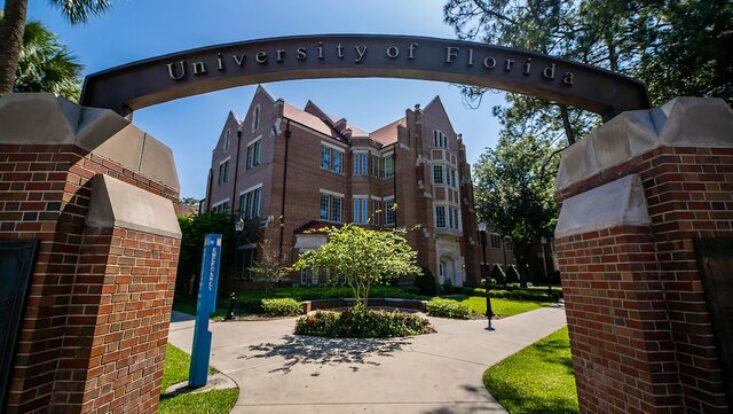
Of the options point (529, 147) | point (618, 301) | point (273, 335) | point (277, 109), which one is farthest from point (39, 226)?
point (277, 109)

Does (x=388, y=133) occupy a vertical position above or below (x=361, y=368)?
above

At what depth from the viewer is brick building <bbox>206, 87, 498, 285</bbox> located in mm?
21453

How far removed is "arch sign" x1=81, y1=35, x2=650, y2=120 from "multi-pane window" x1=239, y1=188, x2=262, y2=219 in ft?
62.2

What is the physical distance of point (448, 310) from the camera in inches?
535

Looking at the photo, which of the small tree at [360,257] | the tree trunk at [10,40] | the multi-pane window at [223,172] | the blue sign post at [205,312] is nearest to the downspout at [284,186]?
the multi-pane window at [223,172]

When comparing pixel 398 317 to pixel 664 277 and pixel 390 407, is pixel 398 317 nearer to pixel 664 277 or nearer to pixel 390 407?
pixel 390 407

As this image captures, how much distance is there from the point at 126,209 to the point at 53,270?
0.66 m

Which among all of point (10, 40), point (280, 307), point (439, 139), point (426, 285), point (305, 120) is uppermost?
point (439, 139)

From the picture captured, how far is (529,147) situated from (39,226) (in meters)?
14.7

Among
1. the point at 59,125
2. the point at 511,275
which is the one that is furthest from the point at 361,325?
the point at 511,275

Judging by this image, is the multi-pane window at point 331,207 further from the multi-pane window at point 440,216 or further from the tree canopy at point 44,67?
the tree canopy at point 44,67

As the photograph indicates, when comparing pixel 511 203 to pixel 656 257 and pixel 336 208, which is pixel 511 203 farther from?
pixel 656 257

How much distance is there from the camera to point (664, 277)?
96.0 inches

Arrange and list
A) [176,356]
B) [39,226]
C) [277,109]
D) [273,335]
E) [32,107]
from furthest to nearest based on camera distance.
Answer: [277,109] → [273,335] → [176,356] → [32,107] → [39,226]
